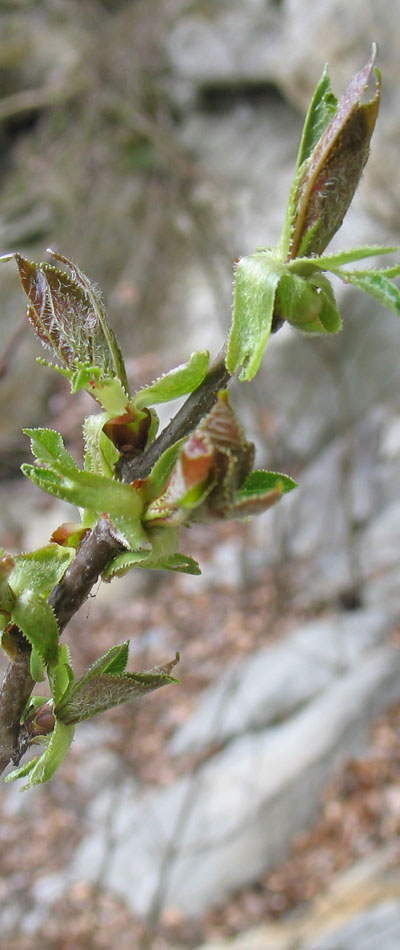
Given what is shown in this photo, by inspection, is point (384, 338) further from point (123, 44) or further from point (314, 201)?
point (314, 201)

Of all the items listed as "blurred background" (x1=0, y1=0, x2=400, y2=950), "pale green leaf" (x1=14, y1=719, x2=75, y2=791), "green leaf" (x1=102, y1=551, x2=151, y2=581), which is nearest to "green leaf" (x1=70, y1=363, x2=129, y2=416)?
"green leaf" (x1=102, y1=551, x2=151, y2=581)

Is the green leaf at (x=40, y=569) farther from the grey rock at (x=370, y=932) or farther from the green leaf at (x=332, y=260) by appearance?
the grey rock at (x=370, y=932)

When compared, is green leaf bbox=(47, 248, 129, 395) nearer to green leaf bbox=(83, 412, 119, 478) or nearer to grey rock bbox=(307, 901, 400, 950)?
green leaf bbox=(83, 412, 119, 478)

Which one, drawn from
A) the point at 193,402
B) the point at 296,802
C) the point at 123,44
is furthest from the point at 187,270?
the point at 193,402

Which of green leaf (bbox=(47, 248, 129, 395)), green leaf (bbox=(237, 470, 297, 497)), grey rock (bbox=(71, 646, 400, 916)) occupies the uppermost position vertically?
grey rock (bbox=(71, 646, 400, 916))

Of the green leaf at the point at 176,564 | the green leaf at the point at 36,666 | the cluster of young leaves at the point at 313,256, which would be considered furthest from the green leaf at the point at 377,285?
the green leaf at the point at 36,666

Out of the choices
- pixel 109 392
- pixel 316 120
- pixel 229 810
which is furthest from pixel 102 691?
pixel 229 810
